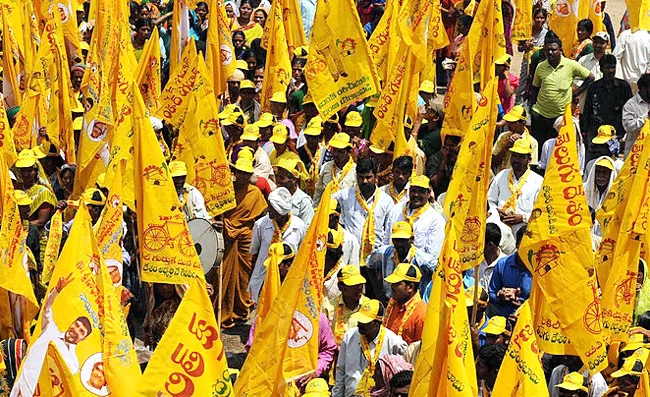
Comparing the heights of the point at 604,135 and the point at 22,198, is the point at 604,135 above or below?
above

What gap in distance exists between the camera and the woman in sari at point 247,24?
780 inches

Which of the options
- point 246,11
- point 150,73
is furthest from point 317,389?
point 246,11

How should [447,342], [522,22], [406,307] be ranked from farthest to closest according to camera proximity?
[522,22] < [406,307] < [447,342]

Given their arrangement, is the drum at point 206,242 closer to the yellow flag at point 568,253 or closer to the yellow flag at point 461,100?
the yellow flag at point 461,100

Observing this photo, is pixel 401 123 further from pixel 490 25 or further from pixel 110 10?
pixel 110 10

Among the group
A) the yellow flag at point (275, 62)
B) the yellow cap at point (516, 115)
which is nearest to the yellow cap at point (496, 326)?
the yellow cap at point (516, 115)

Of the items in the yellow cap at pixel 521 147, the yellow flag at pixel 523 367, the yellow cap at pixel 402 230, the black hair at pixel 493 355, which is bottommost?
the black hair at pixel 493 355

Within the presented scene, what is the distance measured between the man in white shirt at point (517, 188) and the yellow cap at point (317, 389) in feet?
12.4

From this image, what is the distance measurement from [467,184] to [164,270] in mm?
2392

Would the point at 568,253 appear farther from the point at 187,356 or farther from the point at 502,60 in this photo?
the point at 502,60

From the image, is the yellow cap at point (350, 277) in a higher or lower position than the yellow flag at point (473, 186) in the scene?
lower

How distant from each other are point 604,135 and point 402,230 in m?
2.84

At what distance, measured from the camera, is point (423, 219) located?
529 inches

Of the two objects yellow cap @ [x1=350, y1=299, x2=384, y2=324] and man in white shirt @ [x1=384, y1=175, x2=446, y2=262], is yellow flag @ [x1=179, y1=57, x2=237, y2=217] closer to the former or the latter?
man in white shirt @ [x1=384, y1=175, x2=446, y2=262]
